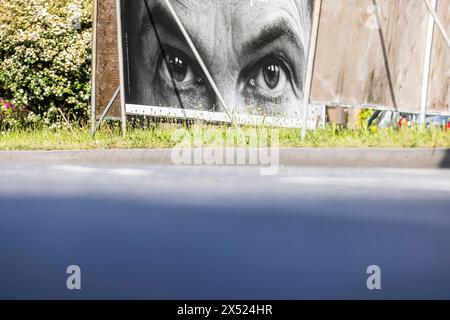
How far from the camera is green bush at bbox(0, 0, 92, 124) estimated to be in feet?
60.4

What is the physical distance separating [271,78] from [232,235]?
25.6 feet

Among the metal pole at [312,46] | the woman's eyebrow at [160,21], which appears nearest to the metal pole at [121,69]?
the woman's eyebrow at [160,21]

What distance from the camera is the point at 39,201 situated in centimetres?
889

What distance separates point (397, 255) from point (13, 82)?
1426 centimetres

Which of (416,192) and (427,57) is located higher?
(427,57)

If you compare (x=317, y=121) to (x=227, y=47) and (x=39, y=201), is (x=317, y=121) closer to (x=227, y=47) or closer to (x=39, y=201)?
(x=227, y=47)

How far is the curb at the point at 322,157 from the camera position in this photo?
33.0ft

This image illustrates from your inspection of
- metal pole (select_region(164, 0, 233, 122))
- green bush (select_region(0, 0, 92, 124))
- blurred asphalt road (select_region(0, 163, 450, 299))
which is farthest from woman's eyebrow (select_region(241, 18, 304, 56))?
green bush (select_region(0, 0, 92, 124))

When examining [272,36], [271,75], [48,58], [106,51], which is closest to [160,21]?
[106,51]

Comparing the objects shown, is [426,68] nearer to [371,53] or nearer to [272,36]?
[371,53]

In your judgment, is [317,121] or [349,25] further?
[317,121]

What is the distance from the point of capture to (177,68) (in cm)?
1479
